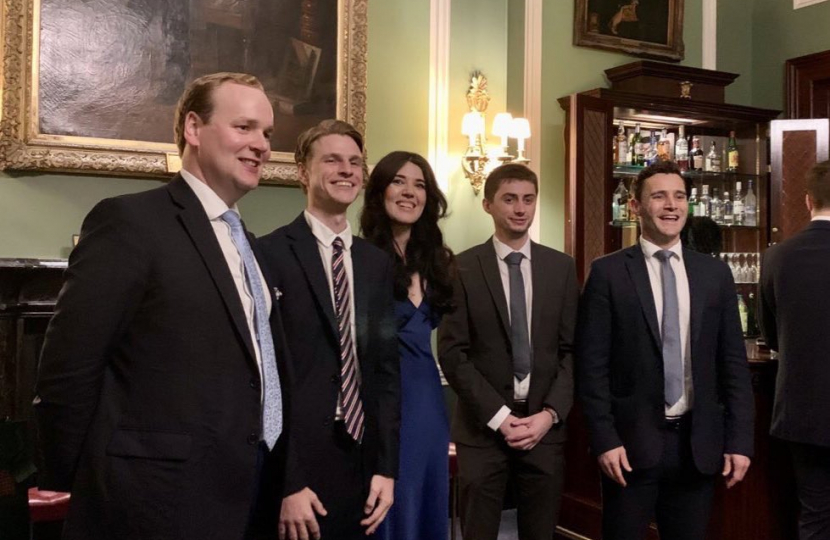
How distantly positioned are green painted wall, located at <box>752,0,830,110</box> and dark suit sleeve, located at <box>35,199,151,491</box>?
5.38 m

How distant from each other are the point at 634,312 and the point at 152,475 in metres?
1.56

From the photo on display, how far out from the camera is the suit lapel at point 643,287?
2.38 meters

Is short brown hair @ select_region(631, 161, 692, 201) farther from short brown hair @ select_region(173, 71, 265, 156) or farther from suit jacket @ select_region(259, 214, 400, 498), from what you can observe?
short brown hair @ select_region(173, 71, 265, 156)

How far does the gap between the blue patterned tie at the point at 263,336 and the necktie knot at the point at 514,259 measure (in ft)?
3.71

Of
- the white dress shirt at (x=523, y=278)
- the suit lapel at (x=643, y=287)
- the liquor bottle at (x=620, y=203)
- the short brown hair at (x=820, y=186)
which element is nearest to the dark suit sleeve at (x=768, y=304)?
the short brown hair at (x=820, y=186)

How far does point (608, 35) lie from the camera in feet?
17.1

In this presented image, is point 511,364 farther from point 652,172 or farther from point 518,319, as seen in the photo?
point 652,172

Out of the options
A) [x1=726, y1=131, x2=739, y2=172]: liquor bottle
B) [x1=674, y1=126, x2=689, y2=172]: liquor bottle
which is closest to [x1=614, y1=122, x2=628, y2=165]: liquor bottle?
[x1=674, y1=126, x2=689, y2=172]: liquor bottle

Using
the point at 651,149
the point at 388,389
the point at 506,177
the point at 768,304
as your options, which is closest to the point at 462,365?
the point at 388,389

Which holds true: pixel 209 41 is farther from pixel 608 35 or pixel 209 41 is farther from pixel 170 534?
pixel 170 534

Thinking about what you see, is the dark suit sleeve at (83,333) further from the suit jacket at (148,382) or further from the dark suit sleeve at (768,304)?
the dark suit sleeve at (768,304)

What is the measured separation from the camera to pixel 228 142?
1.55 m

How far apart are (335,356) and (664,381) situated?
107 cm

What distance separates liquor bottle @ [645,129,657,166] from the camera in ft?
16.7
